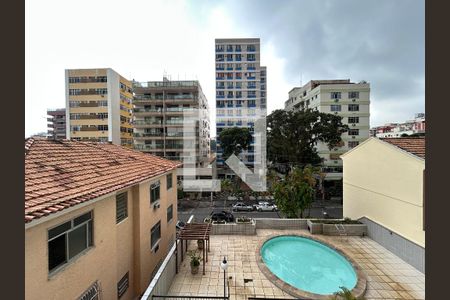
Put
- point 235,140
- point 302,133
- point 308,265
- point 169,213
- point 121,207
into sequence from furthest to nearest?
point 235,140 → point 302,133 → point 169,213 → point 308,265 → point 121,207

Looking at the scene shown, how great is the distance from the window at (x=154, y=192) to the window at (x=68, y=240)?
3773 millimetres

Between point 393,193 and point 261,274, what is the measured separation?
8.17 metres

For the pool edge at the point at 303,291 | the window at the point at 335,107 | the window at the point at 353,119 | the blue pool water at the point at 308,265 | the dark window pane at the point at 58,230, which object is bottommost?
the blue pool water at the point at 308,265

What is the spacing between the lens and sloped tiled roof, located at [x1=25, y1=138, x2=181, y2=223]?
4.16 m

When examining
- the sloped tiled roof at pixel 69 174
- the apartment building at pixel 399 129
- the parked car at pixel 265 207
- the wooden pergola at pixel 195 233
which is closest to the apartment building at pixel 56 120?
the parked car at pixel 265 207

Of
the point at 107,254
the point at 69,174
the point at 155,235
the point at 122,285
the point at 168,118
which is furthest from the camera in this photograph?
the point at 168,118

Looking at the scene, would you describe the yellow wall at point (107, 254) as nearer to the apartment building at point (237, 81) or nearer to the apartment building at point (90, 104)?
the apartment building at point (90, 104)

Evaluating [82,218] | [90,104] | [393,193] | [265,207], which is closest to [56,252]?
[82,218]

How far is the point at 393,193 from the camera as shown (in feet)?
34.4

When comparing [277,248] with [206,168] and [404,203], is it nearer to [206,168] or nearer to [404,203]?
[404,203]

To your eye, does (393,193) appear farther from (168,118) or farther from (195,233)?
(168,118)

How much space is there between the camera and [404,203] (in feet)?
32.1

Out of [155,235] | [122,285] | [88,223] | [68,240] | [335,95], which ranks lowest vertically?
[122,285]

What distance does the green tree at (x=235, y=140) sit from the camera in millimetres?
32562
